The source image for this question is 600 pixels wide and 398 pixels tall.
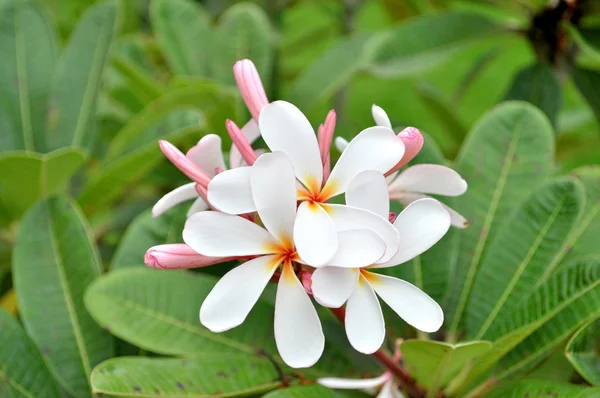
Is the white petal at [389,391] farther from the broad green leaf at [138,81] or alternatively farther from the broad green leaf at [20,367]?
the broad green leaf at [138,81]

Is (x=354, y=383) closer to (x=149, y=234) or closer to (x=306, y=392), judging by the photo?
(x=306, y=392)

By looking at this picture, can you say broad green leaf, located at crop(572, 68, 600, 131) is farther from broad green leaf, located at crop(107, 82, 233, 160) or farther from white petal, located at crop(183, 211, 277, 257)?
white petal, located at crop(183, 211, 277, 257)

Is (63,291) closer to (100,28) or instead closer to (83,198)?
(83,198)

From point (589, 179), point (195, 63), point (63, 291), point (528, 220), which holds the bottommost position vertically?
point (63, 291)

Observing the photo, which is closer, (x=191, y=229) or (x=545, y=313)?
(x=191, y=229)

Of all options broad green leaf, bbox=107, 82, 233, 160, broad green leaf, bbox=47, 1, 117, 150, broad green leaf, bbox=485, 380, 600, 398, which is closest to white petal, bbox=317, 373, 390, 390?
broad green leaf, bbox=485, 380, 600, 398

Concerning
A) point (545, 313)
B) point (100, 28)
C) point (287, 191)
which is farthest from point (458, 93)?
point (287, 191)
